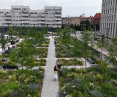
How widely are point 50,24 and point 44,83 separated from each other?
62.8 meters

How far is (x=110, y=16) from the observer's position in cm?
4959

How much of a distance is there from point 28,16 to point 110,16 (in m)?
40.6

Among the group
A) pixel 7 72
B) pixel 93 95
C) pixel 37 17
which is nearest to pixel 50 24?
pixel 37 17

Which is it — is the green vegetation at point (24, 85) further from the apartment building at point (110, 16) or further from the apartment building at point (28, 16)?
the apartment building at point (28, 16)

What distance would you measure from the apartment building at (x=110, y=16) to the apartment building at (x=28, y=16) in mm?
25128

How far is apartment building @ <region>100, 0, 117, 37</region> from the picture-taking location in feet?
150

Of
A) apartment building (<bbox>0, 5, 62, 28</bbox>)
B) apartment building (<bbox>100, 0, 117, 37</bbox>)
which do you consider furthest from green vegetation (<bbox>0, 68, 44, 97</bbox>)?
apartment building (<bbox>0, 5, 62, 28</bbox>)

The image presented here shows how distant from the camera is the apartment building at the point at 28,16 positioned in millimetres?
71062

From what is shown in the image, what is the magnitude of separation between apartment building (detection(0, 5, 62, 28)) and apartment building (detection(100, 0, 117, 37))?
25.1 m

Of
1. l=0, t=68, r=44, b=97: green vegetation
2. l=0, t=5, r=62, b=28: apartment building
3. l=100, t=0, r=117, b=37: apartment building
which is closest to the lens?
l=0, t=68, r=44, b=97: green vegetation

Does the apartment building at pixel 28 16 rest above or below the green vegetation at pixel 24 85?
above

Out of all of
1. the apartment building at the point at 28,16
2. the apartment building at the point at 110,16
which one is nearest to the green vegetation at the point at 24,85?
the apartment building at the point at 110,16

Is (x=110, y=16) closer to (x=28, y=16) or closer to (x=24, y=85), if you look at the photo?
(x=28, y=16)

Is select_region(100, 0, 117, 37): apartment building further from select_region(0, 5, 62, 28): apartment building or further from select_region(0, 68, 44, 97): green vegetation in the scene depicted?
select_region(0, 68, 44, 97): green vegetation
